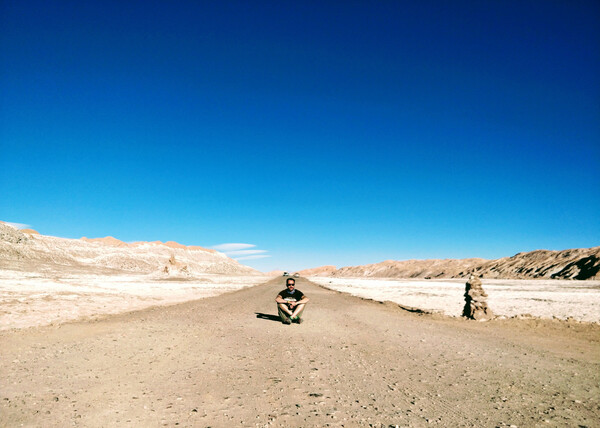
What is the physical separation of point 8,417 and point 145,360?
337 cm

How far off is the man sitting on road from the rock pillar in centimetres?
940

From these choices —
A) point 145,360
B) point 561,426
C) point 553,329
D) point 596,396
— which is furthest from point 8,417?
point 553,329

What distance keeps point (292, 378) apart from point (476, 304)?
1399cm

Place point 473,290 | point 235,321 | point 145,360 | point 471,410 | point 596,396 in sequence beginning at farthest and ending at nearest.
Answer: point 473,290, point 235,321, point 145,360, point 596,396, point 471,410

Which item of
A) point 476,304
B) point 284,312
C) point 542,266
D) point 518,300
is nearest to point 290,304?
point 284,312

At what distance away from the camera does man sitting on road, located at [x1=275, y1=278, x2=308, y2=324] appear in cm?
1393

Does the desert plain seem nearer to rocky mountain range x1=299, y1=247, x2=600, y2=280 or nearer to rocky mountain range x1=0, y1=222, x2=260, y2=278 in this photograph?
rocky mountain range x1=0, y1=222, x2=260, y2=278

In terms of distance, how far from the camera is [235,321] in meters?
15.0

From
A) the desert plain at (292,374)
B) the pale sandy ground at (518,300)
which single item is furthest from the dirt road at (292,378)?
the pale sandy ground at (518,300)

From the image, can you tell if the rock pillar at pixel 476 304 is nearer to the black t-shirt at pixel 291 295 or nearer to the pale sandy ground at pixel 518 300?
the pale sandy ground at pixel 518 300

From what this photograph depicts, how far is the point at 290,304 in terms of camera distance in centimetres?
1430

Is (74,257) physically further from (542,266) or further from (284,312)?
(542,266)

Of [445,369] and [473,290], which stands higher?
[473,290]

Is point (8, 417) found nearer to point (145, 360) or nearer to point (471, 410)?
point (145, 360)
